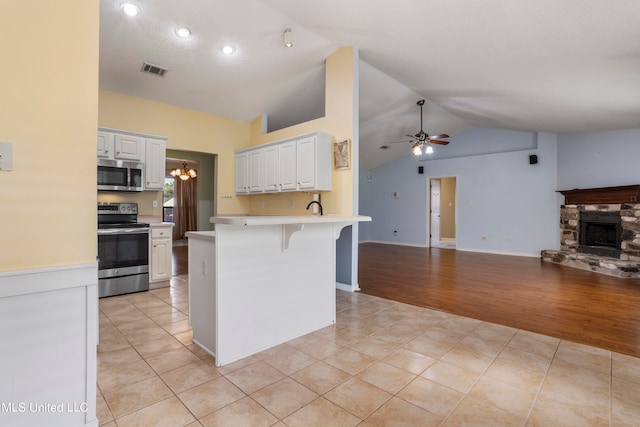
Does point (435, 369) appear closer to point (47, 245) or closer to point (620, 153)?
point (47, 245)

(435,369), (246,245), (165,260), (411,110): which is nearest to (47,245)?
(246,245)

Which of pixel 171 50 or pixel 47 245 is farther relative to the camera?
pixel 171 50

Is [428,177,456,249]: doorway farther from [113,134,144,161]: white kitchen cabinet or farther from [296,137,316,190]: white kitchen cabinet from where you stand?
[113,134,144,161]: white kitchen cabinet

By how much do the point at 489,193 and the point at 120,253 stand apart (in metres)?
7.77

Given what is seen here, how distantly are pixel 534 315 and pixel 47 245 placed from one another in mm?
4051

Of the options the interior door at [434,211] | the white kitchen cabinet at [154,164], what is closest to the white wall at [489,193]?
the interior door at [434,211]

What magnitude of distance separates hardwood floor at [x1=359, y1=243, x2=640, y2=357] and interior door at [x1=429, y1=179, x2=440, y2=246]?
2326mm

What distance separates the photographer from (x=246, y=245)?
7.64ft

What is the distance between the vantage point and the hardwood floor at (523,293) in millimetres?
2945

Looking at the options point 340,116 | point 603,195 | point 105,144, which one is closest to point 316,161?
point 340,116

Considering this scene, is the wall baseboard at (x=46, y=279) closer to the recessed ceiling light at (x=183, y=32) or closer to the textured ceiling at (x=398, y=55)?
the textured ceiling at (x=398, y=55)

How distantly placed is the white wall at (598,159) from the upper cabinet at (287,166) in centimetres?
551

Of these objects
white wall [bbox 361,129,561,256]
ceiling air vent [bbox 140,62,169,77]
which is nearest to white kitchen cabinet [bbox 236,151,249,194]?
ceiling air vent [bbox 140,62,169,77]

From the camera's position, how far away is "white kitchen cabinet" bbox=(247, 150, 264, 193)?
5.51 metres
